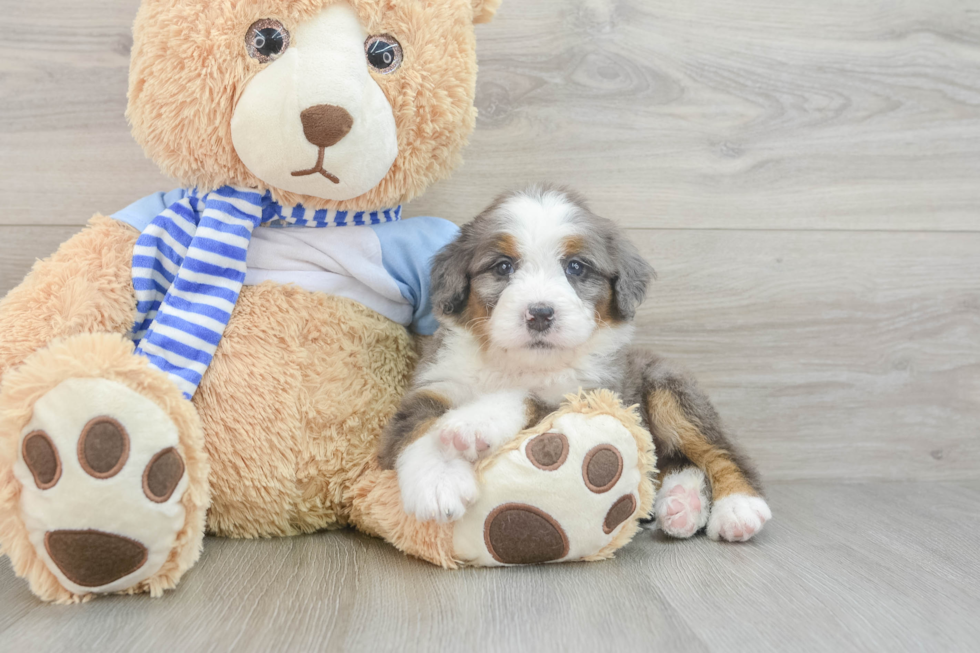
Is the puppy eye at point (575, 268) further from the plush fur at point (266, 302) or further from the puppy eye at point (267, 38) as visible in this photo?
the puppy eye at point (267, 38)

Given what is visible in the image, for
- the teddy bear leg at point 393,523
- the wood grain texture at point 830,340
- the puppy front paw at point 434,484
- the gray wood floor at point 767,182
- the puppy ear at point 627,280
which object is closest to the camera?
the puppy front paw at point 434,484

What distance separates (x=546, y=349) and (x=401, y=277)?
52 centimetres

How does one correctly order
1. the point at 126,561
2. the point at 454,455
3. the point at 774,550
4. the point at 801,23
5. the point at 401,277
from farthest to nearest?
the point at 801,23 → the point at 401,277 → the point at 774,550 → the point at 454,455 → the point at 126,561

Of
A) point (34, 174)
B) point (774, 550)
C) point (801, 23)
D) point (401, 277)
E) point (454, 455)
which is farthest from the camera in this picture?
point (801, 23)

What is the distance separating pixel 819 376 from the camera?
2717 mm

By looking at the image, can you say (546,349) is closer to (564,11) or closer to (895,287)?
(564,11)

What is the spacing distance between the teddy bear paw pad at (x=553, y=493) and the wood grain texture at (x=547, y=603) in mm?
72

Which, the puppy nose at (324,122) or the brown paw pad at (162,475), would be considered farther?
the puppy nose at (324,122)

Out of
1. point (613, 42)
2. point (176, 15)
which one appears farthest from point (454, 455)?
point (613, 42)

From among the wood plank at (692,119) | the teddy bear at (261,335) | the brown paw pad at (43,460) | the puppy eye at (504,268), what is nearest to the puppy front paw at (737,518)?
the teddy bear at (261,335)

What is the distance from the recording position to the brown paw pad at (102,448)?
1.41m

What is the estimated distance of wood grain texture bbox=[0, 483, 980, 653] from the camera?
4.45ft

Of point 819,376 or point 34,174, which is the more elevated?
point 34,174

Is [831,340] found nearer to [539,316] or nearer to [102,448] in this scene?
[539,316]
